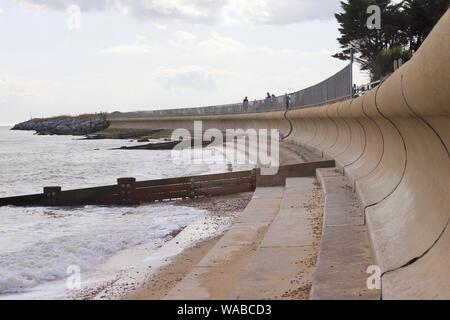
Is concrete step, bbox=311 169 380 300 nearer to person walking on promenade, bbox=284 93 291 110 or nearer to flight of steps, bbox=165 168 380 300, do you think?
flight of steps, bbox=165 168 380 300

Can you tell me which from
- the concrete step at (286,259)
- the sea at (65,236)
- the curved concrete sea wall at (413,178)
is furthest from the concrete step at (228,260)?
the sea at (65,236)

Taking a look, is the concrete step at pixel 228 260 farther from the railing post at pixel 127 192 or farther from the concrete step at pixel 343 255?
the railing post at pixel 127 192

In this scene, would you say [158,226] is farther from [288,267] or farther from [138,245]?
[288,267]

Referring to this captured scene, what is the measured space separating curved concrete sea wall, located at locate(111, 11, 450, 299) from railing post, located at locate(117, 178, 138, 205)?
9033 mm

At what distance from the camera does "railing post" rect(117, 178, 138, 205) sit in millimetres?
16750

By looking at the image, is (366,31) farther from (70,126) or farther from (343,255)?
(70,126)

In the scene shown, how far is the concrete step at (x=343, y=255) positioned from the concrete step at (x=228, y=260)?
1057 millimetres

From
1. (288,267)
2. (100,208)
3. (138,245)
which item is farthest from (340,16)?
(288,267)

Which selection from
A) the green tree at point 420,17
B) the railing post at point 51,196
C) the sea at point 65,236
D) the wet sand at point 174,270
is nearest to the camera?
the wet sand at point 174,270

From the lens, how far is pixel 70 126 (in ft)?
479

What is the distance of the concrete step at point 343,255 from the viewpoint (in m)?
4.66

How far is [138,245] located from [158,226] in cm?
183

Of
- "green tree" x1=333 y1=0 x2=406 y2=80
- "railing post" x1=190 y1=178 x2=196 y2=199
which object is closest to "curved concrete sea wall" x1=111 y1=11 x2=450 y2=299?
"railing post" x1=190 y1=178 x2=196 y2=199

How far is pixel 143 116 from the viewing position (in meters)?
104
